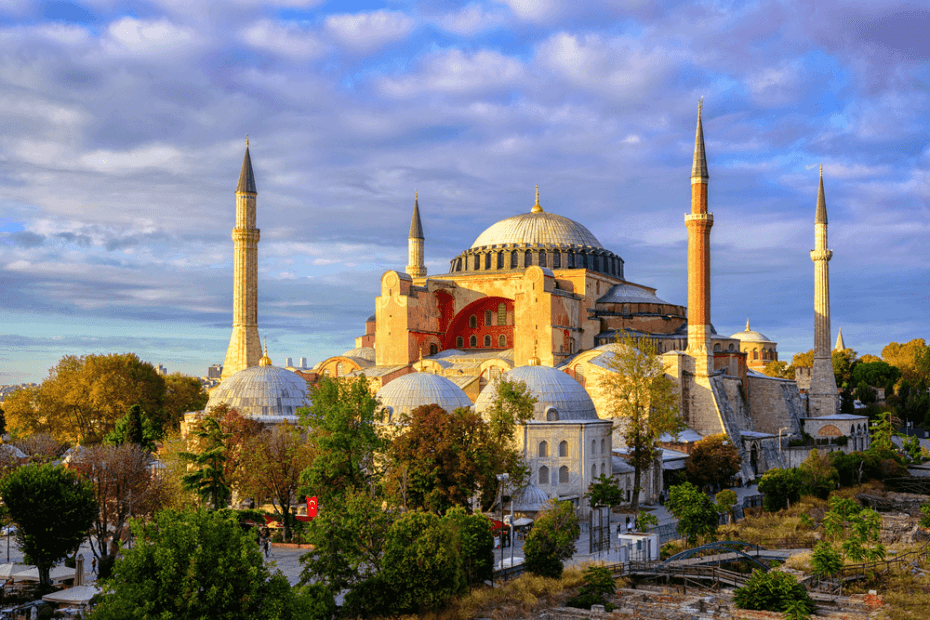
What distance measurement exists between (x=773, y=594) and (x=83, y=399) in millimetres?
A: 33008

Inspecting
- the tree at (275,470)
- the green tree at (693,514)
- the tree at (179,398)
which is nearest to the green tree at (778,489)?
the green tree at (693,514)

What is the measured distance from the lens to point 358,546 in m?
17.0

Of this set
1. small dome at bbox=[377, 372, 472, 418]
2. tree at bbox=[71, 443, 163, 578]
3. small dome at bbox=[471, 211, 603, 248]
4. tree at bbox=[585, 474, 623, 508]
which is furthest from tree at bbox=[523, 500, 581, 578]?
small dome at bbox=[471, 211, 603, 248]

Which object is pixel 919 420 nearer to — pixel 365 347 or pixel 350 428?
pixel 365 347

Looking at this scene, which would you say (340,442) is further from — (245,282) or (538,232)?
(538,232)


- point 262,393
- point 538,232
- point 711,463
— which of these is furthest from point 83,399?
point 711,463

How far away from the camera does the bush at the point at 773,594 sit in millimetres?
17516

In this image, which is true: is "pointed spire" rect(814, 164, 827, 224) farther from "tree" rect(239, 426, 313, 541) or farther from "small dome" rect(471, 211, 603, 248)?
"tree" rect(239, 426, 313, 541)

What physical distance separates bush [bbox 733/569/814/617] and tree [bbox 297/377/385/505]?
9.35m

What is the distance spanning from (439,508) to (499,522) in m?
2.44

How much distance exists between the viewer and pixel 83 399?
132ft

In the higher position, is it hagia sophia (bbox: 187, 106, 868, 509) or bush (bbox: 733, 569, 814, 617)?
hagia sophia (bbox: 187, 106, 868, 509)

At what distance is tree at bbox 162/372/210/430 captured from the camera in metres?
42.6

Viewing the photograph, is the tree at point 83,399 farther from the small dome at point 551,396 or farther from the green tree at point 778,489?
the green tree at point 778,489
